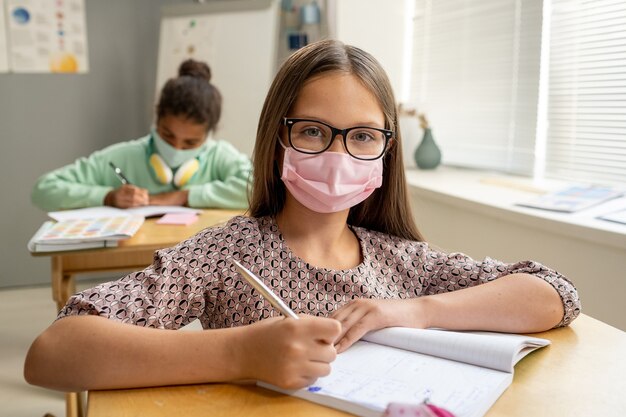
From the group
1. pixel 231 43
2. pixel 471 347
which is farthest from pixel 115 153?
pixel 471 347

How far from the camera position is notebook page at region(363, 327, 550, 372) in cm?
94

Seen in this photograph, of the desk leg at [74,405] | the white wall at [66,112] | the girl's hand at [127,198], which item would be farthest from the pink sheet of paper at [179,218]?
the white wall at [66,112]

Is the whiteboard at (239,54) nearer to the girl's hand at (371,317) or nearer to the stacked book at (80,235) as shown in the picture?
the stacked book at (80,235)

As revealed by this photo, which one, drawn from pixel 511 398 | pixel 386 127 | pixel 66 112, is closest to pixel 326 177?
pixel 386 127

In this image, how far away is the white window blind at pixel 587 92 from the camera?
240cm

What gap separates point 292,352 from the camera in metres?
0.85

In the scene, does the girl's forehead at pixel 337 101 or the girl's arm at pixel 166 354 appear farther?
the girl's forehead at pixel 337 101

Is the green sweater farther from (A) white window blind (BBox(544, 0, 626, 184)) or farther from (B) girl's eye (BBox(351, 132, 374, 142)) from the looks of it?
(B) girl's eye (BBox(351, 132, 374, 142))

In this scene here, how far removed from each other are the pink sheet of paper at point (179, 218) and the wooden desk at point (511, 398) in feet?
4.81

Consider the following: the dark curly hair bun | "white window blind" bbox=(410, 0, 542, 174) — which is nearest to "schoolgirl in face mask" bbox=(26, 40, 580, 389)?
"white window blind" bbox=(410, 0, 542, 174)

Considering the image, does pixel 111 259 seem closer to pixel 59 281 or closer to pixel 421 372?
pixel 59 281

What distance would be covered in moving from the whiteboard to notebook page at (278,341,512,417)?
113 inches

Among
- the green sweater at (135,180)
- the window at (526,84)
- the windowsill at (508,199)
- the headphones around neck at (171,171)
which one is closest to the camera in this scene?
the windowsill at (508,199)

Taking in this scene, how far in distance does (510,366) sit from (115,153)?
2295 millimetres
